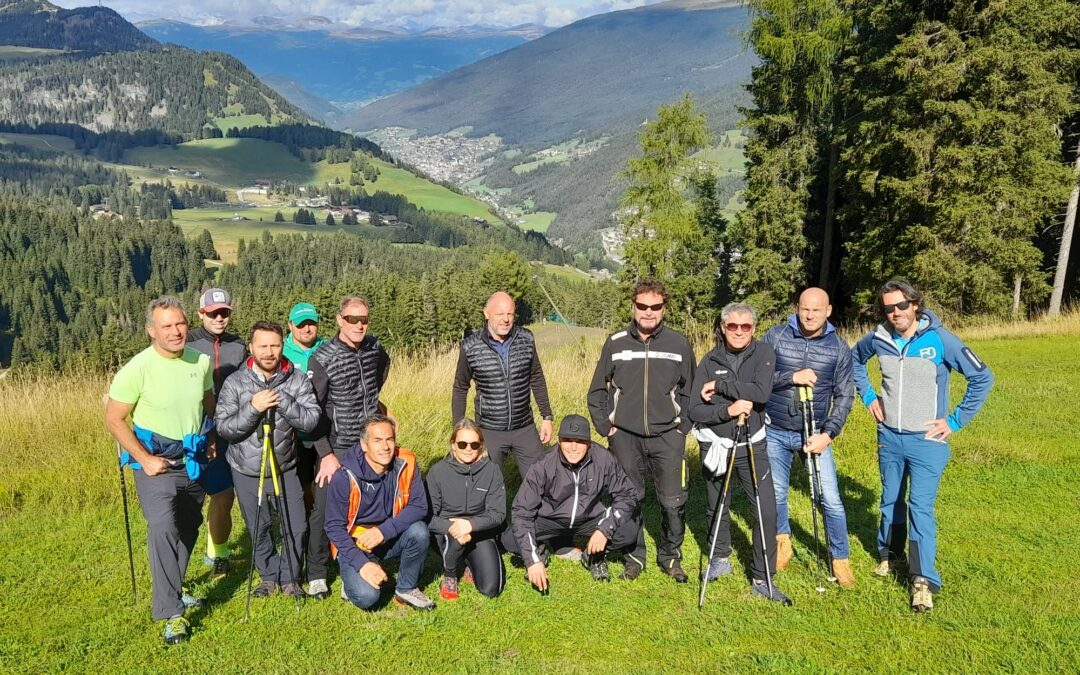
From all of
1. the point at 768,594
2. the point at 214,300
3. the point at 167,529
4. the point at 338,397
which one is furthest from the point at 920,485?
the point at 214,300

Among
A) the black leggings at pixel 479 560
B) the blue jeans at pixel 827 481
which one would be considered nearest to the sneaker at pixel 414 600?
the black leggings at pixel 479 560

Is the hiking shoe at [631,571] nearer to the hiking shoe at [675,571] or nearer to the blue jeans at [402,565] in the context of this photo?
the hiking shoe at [675,571]

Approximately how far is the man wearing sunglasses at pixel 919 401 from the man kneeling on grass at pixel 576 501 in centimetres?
209

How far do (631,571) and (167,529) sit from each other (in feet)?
11.7

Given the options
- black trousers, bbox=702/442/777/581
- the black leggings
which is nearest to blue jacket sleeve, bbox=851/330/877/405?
black trousers, bbox=702/442/777/581

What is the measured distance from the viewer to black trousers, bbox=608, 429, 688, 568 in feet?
17.7

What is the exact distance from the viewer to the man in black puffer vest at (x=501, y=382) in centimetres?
579

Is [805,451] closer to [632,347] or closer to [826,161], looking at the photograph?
[632,347]

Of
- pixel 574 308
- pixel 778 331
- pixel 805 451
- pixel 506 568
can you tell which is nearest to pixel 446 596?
pixel 506 568

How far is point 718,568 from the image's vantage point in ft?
17.9

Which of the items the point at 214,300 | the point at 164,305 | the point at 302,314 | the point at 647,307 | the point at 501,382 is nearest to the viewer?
the point at 164,305

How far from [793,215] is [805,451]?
2236 centimetres

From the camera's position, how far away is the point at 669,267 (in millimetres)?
30594

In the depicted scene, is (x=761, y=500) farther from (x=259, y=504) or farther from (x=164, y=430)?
(x=164, y=430)
